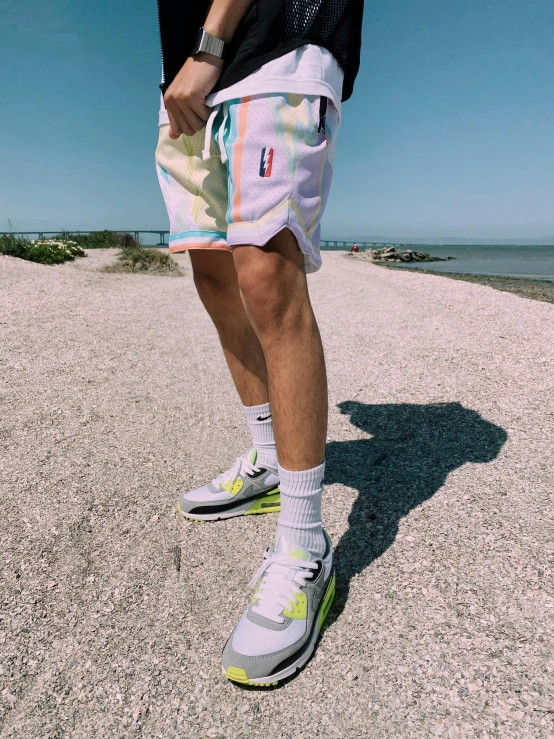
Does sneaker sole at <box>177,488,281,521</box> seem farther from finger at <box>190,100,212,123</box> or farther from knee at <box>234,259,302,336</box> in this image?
finger at <box>190,100,212,123</box>

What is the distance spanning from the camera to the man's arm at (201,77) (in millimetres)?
1086

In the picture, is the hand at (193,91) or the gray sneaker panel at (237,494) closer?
the hand at (193,91)

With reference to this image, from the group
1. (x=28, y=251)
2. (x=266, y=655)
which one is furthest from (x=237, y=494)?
(x=28, y=251)

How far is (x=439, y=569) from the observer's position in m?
1.25

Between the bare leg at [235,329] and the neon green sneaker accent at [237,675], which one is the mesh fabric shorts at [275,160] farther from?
the neon green sneaker accent at [237,675]

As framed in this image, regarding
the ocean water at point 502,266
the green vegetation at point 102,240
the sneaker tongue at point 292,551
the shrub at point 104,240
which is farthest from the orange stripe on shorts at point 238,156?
the green vegetation at point 102,240

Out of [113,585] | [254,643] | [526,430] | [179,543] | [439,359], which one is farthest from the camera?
[439,359]

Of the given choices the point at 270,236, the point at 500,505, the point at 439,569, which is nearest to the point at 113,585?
the point at 439,569

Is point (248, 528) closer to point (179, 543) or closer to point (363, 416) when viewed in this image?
point (179, 543)

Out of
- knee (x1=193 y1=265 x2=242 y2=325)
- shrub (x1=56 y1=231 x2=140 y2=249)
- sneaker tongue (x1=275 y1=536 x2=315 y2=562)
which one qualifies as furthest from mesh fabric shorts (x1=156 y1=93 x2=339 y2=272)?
shrub (x1=56 y1=231 x2=140 y2=249)

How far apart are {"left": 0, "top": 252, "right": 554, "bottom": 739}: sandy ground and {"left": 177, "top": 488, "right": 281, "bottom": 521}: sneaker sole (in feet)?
0.11

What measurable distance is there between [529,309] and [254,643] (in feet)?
16.1

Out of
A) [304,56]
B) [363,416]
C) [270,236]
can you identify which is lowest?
[363,416]

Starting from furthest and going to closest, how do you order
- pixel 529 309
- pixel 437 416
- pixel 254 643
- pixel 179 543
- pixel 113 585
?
pixel 529 309 → pixel 437 416 → pixel 179 543 → pixel 113 585 → pixel 254 643
